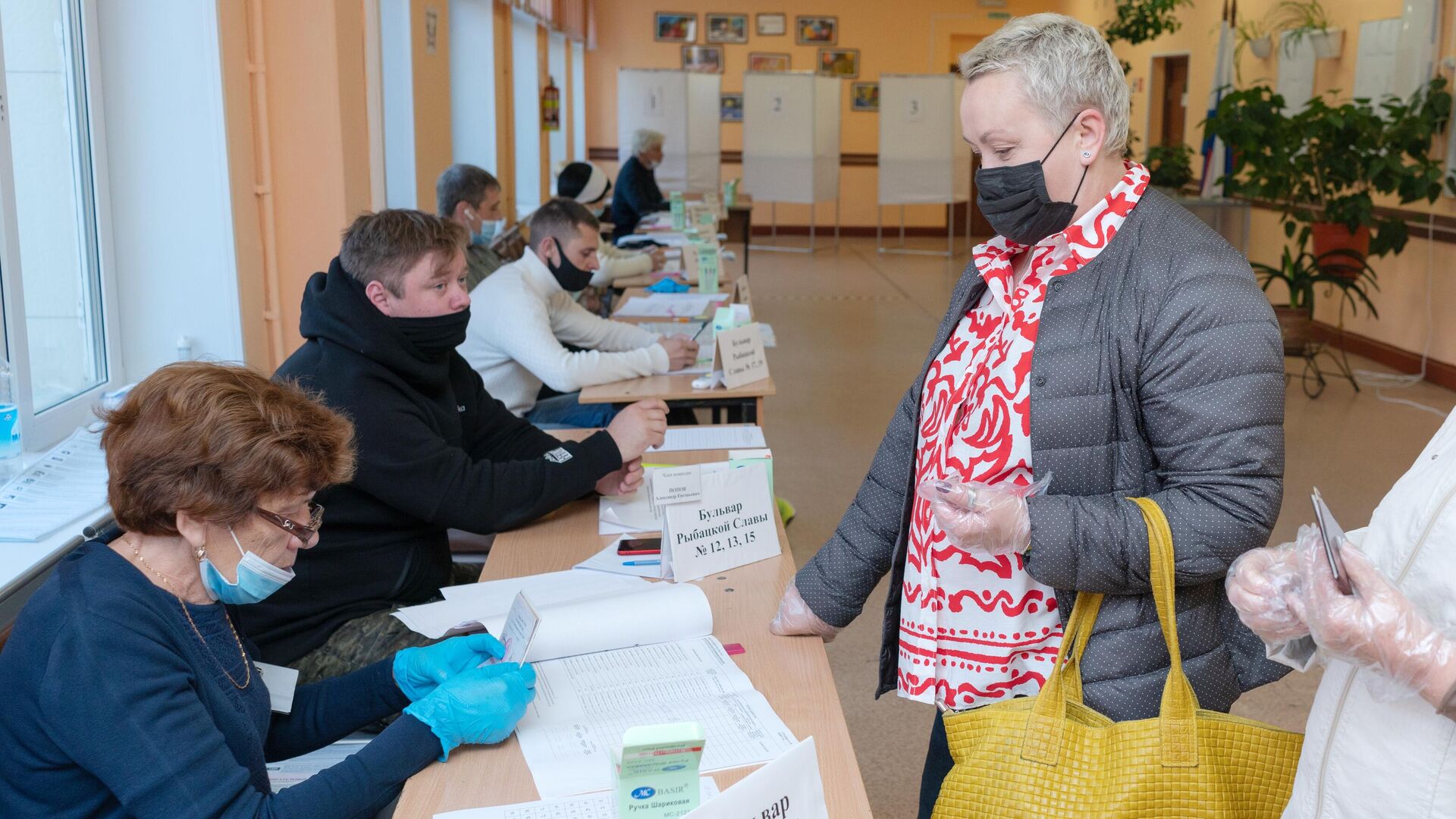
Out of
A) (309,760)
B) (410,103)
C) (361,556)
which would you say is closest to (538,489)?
(361,556)

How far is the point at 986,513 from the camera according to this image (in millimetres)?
1425

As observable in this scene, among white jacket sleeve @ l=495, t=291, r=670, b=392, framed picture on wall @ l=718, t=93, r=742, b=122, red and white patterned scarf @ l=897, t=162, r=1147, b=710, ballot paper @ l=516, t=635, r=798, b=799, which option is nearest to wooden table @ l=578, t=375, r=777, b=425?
white jacket sleeve @ l=495, t=291, r=670, b=392

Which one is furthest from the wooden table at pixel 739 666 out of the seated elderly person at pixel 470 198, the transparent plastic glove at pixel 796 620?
the seated elderly person at pixel 470 198

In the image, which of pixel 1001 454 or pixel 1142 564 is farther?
pixel 1001 454

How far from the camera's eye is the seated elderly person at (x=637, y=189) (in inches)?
372

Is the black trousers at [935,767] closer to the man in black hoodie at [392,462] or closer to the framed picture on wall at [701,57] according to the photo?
the man in black hoodie at [392,462]

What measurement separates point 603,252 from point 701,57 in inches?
347

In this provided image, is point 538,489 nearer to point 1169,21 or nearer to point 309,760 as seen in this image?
point 309,760

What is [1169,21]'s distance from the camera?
1033cm

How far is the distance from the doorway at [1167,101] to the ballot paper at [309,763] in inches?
430

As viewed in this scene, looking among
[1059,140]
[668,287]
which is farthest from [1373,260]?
[1059,140]

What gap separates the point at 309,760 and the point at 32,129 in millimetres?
1658

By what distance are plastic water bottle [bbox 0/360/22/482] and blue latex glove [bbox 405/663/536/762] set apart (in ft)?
4.77

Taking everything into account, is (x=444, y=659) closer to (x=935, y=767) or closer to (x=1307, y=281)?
(x=935, y=767)
